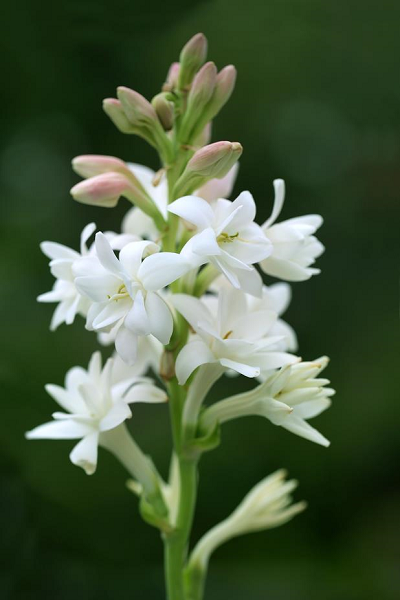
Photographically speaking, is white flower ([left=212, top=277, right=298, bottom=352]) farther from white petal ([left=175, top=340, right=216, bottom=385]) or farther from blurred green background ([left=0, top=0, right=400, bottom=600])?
blurred green background ([left=0, top=0, right=400, bottom=600])

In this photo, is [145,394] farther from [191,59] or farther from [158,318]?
[191,59]

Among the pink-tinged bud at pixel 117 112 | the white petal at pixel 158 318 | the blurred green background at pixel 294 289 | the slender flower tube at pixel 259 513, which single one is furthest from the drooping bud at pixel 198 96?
the blurred green background at pixel 294 289

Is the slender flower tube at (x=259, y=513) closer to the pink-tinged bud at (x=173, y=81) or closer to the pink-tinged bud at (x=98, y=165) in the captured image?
the pink-tinged bud at (x=98, y=165)

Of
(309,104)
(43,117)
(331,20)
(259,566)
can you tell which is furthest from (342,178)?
(259,566)

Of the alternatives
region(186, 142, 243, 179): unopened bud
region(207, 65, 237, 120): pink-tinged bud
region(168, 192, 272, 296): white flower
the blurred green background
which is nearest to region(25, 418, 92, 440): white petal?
region(168, 192, 272, 296): white flower

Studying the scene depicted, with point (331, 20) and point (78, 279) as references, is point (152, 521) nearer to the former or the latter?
point (78, 279)

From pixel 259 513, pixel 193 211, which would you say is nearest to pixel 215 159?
pixel 193 211

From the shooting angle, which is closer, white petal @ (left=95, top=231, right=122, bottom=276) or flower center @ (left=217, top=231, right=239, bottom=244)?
white petal @ (left=95, top=231, right=122, bottom=276)
